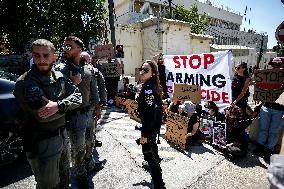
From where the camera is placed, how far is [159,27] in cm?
2484

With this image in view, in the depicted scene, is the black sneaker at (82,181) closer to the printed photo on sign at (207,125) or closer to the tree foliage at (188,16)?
the printed photo on sign at (207,125)

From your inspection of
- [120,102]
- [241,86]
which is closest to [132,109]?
[120,102]

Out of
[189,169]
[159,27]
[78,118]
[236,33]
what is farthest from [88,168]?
[236,33]

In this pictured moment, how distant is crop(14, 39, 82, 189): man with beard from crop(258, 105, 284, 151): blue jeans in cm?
460

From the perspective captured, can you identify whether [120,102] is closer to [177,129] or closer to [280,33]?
[177,129]

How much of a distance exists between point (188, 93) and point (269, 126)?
208 centimetres

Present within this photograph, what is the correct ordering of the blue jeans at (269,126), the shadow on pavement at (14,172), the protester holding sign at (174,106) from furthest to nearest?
the protester holding sign at (174,106) → the blue jeans at (269,126) → the shadow on pavement at (14,172)

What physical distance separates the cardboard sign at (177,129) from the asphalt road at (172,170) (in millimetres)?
184

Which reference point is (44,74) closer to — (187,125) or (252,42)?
(187,125)

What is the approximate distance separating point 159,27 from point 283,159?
79.4ft

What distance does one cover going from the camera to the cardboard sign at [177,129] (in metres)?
6.11

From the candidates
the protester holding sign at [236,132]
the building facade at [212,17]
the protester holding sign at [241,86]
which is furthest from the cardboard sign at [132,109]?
the building facade at [212,17]

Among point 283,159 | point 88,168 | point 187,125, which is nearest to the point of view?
point 283,159

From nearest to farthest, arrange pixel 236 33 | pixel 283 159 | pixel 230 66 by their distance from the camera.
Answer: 1. pixel 283 159
2. pixel 230 66
3. pixel 236 33
